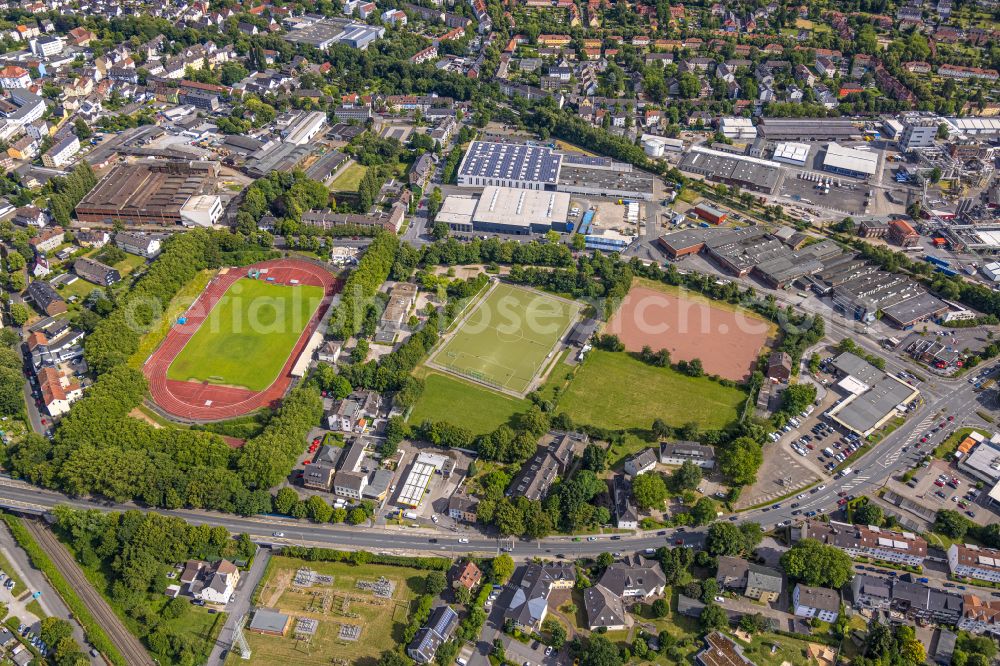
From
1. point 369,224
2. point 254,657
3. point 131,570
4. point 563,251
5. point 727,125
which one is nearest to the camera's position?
point 254,657

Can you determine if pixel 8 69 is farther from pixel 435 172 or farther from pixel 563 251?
pixel 563 251

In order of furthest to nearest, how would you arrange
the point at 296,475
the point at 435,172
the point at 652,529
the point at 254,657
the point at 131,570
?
1. the point at 435,172
2. the point at 296,475
3. the point at 652,529
4. the point at 131,570
5. the point at 254,657

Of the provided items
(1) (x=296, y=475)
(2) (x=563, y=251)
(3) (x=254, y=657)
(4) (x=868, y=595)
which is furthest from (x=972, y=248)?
(3) (x=254, y=657)

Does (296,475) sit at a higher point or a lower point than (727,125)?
lower

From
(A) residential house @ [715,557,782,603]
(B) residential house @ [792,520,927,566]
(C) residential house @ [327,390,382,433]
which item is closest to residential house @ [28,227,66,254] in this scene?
(C) residential house @ [327,390,382,433]

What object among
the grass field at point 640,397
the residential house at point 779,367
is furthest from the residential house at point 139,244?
the residential house at point 779,367

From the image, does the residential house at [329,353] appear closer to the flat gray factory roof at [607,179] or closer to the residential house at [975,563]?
the flat gray factory roof at [607,179]

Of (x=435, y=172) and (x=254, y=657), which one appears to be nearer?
(x=254, y=657)
